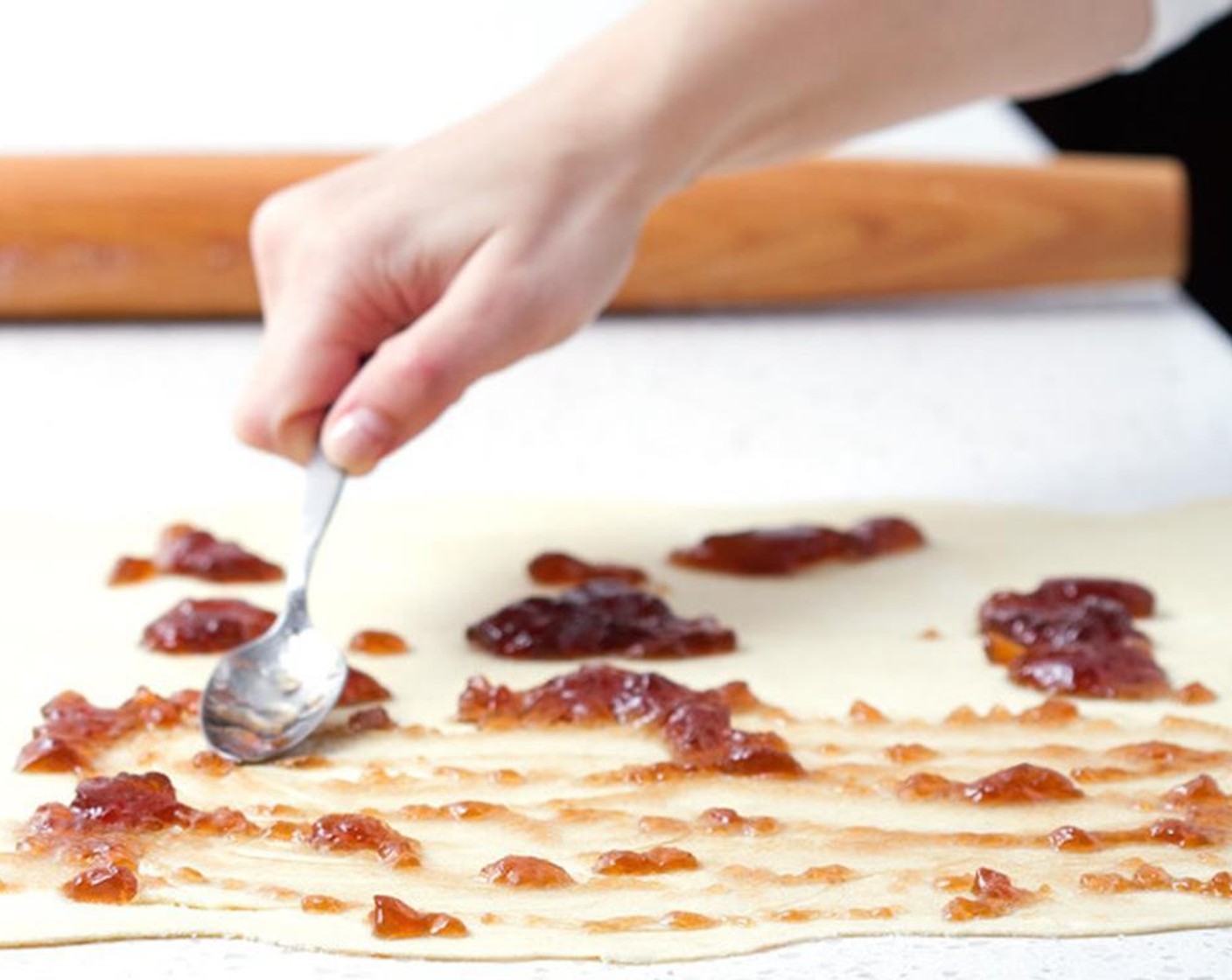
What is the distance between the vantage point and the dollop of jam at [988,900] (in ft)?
4.01

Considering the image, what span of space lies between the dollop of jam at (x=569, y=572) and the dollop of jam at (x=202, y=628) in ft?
0.82

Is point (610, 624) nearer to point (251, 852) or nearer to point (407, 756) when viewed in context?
point (407, 756)

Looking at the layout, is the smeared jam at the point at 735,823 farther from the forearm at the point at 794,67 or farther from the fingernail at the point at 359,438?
the forearm at the point at 794,67

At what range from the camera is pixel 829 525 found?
1.96m

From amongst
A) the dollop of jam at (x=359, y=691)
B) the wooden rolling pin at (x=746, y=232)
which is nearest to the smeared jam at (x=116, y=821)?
the dollop of jam at (x=359, y=691)

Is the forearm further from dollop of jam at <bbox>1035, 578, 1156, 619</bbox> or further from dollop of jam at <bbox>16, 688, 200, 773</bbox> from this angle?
dollop of jam at <bbox>16, 688, 200, 773</bbox>

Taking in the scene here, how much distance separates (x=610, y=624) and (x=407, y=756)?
0.27m

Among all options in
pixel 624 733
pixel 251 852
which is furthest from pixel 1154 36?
pixel 251 852

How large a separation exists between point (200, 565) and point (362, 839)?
547 mm

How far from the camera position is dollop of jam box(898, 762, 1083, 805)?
1.38 metres

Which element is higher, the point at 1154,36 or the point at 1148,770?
the point at 1154,36

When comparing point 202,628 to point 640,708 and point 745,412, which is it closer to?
point 640,708

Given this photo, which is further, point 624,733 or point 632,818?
point 624,733

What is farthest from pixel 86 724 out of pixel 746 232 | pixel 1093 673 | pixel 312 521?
pixel 746 232
